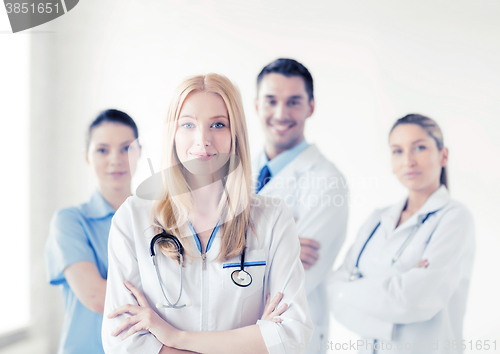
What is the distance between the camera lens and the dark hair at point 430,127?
172 cm

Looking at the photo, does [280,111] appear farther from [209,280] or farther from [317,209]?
[209,280]

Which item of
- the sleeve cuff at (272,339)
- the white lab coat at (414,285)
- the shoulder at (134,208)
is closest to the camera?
the sleeve cuff at (272,339)

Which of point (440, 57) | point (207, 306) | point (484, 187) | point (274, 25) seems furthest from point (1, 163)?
Answer: point (484, 187)

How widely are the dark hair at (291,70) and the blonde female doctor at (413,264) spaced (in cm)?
44

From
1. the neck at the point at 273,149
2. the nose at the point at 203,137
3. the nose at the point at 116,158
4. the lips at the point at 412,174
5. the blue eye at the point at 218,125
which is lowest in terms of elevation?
the lips at the point at 412,174

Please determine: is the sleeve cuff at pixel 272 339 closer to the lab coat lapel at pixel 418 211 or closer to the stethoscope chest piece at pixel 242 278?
the stethoscope chest piece at pixel 242 278

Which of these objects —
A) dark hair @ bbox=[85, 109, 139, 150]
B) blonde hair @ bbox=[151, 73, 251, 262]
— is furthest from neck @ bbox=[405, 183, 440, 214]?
dark hair @ bbox=[85, 109, 139, 150]

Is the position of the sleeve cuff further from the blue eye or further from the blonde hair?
the blue eye

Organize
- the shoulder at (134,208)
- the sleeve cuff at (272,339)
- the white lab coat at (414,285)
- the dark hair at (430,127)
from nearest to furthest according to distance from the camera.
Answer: the sleeve cuff at (272,339) < the shoulder at (134,208) < the white lab coat at (414,285) < the dark hair at (430,127)

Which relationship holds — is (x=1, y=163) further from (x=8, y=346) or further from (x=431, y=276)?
(x=431, y=276)

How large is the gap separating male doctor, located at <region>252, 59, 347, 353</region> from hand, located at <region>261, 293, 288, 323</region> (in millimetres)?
489

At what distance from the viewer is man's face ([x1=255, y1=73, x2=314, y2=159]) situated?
5.76 feet

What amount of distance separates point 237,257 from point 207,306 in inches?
7.1

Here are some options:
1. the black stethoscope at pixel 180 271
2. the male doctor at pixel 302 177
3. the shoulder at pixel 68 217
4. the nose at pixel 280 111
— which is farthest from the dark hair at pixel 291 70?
the shoulder at pixel 68 217
